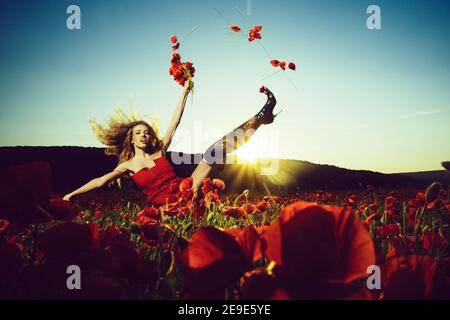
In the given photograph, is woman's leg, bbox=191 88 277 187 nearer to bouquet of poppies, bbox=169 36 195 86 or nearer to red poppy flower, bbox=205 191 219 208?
bouquet of poppies, bbox=169 36 195 86

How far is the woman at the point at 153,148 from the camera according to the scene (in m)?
5.15

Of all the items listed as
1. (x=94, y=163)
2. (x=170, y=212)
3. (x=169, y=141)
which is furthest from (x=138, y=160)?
(x=94, y=163)

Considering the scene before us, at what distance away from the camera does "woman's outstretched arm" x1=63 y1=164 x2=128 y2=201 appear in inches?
136

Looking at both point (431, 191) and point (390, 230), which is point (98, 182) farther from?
point (431, 191)

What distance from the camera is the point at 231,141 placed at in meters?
5.21

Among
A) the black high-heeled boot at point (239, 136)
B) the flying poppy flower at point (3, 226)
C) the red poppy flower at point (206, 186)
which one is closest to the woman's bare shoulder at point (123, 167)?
the black high-heeled boot at point (239, 136)

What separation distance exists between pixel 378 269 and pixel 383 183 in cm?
1823

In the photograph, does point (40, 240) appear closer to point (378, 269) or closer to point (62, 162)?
point (378, 269)

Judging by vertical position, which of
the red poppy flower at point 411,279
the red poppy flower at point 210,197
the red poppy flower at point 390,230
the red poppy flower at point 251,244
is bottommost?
the red poppy flower at point 390,230

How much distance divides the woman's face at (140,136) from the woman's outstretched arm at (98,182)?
434 millimetres

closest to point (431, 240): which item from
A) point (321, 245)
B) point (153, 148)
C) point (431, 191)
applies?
point (431, 191)

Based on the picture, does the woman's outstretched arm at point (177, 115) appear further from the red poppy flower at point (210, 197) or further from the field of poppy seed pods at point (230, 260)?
the field of poppy seed pods at point (230, 260)

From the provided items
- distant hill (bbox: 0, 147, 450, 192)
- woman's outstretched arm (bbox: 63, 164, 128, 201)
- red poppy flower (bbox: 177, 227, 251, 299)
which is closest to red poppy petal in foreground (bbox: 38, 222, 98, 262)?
red poppy flower (bbox: 177, 227, 251, 299)

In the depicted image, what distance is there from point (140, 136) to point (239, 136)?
63.0 inches
